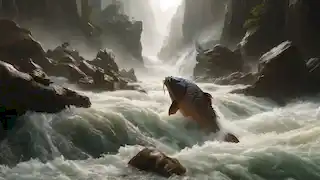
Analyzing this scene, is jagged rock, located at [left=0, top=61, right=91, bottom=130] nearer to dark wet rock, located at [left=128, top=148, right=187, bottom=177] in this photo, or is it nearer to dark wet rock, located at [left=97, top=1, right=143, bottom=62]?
dark wet rock, located at [left=128, top=148, right=187, bottom=177]

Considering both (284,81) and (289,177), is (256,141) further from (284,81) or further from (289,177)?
(284,81)

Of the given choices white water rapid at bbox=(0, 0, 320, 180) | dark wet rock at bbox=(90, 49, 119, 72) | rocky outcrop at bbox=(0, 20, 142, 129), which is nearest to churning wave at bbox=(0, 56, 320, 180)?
white water rapid at bbox=(0, 0, 320, 180)

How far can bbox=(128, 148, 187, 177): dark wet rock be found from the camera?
21.7ft

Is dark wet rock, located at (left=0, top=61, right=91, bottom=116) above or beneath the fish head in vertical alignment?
beneath

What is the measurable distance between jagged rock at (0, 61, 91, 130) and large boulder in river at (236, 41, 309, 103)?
9795 millimetres

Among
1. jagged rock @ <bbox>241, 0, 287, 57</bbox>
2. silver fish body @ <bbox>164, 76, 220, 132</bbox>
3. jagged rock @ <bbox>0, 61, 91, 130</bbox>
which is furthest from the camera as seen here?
jagged rock @ <bbox>241, 0, 287, 57</bbox>

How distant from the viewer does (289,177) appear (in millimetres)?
6805

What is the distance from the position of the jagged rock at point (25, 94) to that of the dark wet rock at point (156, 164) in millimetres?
2775

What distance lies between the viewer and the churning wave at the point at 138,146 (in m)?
6.79

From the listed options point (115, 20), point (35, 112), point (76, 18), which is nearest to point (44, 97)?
point (35, 112)

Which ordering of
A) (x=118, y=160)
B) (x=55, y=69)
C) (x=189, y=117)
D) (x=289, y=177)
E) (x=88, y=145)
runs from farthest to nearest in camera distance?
(x=55, y=69) → (x=189, y=117) → (x=88, y=145) → (x=118, y=160) → (x=289, y=177)

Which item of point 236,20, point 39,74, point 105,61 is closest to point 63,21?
point 105,61

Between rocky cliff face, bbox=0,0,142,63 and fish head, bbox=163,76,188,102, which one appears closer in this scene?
fish head, bbox=163,76,188,102

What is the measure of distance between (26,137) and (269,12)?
764 inches
